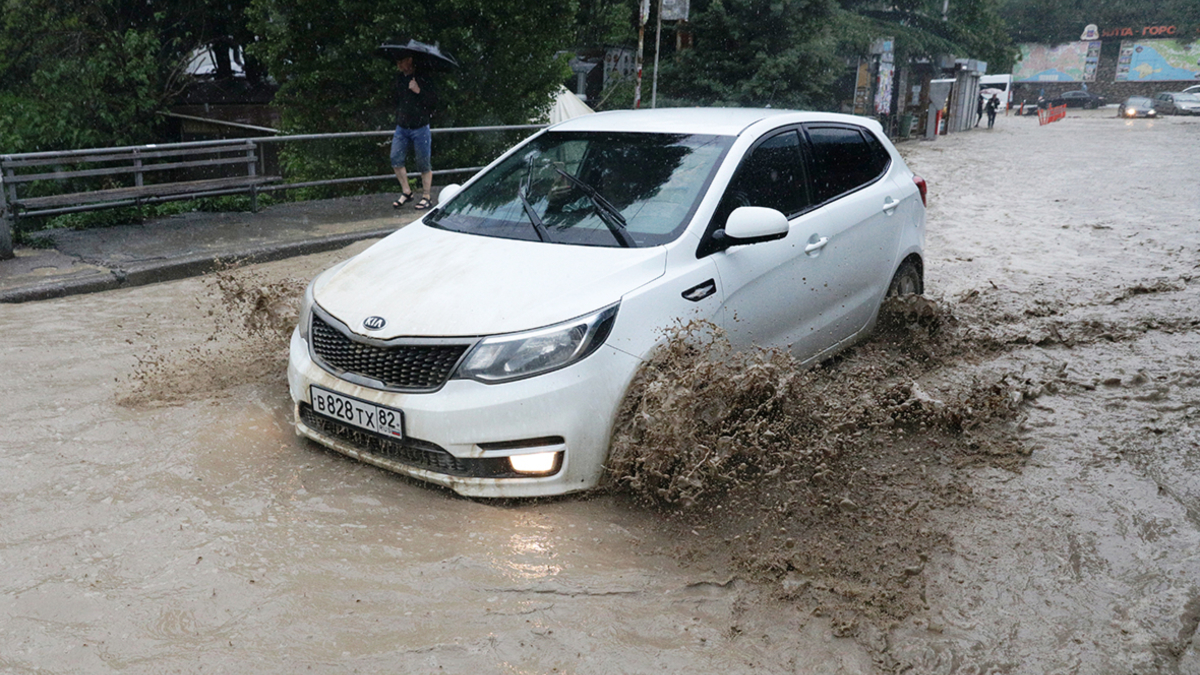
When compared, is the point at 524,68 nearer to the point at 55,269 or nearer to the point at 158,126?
the point at 158,126

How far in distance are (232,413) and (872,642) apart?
3.37 m

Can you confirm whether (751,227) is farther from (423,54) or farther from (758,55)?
(758,55)

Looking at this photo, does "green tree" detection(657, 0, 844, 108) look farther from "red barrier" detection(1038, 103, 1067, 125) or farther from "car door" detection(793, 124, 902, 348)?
"red barrier" detection(1038, 103, 1067, 125)

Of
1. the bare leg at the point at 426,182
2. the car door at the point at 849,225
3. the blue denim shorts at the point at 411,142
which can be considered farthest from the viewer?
the bare leg at the point at 426,182

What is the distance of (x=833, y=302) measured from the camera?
17.3ft

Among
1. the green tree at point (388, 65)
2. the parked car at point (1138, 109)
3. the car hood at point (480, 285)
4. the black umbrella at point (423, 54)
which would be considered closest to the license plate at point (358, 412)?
the car hood at point (480, 285)

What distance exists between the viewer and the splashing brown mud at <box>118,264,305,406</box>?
5332 mm

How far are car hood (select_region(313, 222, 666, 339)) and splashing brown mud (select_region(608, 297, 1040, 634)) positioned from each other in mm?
404

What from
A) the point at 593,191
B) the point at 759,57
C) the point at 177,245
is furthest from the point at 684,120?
the point at 759,57

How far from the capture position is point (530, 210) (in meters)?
4.79

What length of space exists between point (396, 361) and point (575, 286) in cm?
78

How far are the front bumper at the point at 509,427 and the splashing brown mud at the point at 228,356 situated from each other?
1.76 metres

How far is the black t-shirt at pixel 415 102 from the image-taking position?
1100cm

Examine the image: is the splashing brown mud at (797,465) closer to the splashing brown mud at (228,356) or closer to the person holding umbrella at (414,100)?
the splashing brown mud at (228,356)
